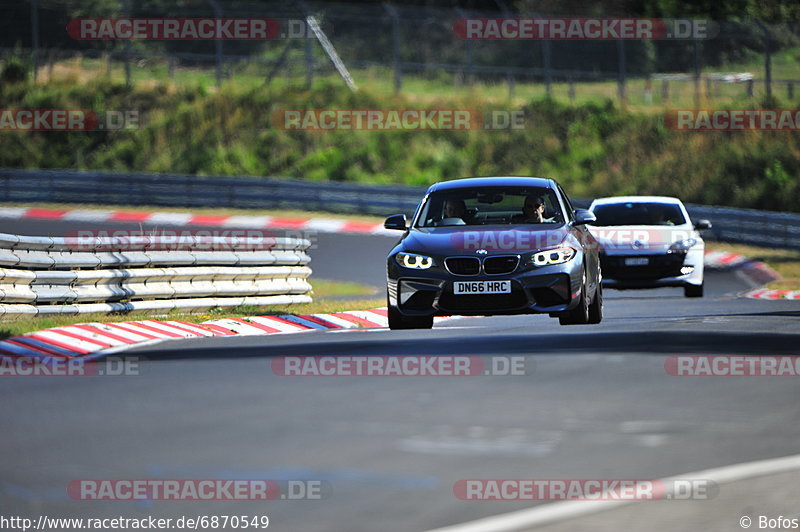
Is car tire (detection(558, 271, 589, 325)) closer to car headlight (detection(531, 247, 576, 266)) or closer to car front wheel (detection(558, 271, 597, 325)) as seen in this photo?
car front wheel (detection(558, 271, 597, 325))

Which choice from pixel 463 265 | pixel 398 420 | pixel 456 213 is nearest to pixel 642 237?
pixel 456 213

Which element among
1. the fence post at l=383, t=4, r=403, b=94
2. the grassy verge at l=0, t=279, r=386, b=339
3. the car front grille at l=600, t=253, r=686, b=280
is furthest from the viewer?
the fence post at l=383, t=4, r=403, b=94

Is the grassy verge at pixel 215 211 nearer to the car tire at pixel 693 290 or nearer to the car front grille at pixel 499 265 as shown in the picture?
the car tire at pixel 693 290

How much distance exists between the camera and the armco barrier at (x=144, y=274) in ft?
52.4

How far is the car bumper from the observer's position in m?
14.0

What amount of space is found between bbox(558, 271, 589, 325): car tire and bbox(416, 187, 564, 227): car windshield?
2.84 feet

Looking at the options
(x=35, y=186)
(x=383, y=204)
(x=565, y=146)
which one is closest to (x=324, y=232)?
(x=383, y=204)

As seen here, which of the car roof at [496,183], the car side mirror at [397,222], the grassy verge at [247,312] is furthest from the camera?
the grassy verge at [247,312]

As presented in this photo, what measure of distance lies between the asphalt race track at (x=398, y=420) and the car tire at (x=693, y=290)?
436 cm

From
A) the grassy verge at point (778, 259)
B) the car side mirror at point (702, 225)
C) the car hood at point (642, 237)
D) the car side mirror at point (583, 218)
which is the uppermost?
the car side mirror at point (583, 218)

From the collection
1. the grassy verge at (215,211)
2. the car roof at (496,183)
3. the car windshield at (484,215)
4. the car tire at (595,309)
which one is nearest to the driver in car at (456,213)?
the car windshield at (484,215)

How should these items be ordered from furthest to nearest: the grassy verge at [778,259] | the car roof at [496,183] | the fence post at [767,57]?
the fence post at [767,57] < the grassy verge at [778,259] < the car roof at [496,183]

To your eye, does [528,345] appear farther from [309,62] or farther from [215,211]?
[309,62]

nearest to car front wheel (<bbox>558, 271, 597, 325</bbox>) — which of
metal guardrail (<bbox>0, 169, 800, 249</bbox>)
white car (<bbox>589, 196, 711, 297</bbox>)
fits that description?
white car (<bbox>589, 196, 711, 297</bbox>)
